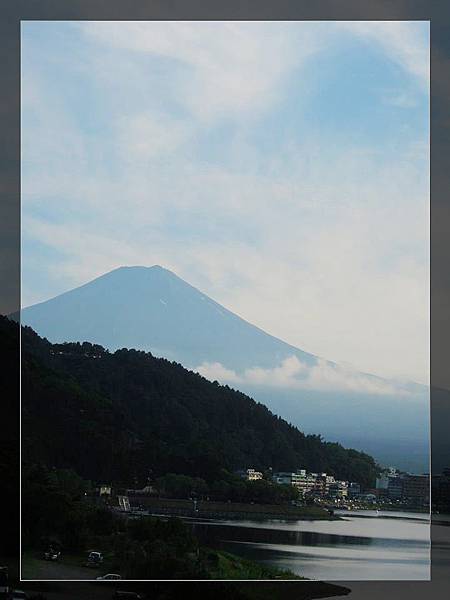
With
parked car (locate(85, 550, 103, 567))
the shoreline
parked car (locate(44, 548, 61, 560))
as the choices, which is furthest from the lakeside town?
parked car (locate(44, 548, 61, 560))

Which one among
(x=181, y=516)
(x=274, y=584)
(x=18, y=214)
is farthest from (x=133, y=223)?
(x=274, y=584)

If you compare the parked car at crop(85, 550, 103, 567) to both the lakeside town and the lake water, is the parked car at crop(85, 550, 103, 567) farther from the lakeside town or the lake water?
the lake water

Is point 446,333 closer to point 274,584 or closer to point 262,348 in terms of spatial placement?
point 262,348

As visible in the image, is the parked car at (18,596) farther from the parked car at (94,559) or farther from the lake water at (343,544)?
the lake water at (343,544)

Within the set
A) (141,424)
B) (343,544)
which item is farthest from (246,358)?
(343,544)

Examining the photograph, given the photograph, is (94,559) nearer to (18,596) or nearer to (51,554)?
(51,554)

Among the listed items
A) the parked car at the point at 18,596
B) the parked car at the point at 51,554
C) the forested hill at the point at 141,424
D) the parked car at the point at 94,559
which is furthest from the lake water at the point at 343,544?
the parked car at the point at 18,596
